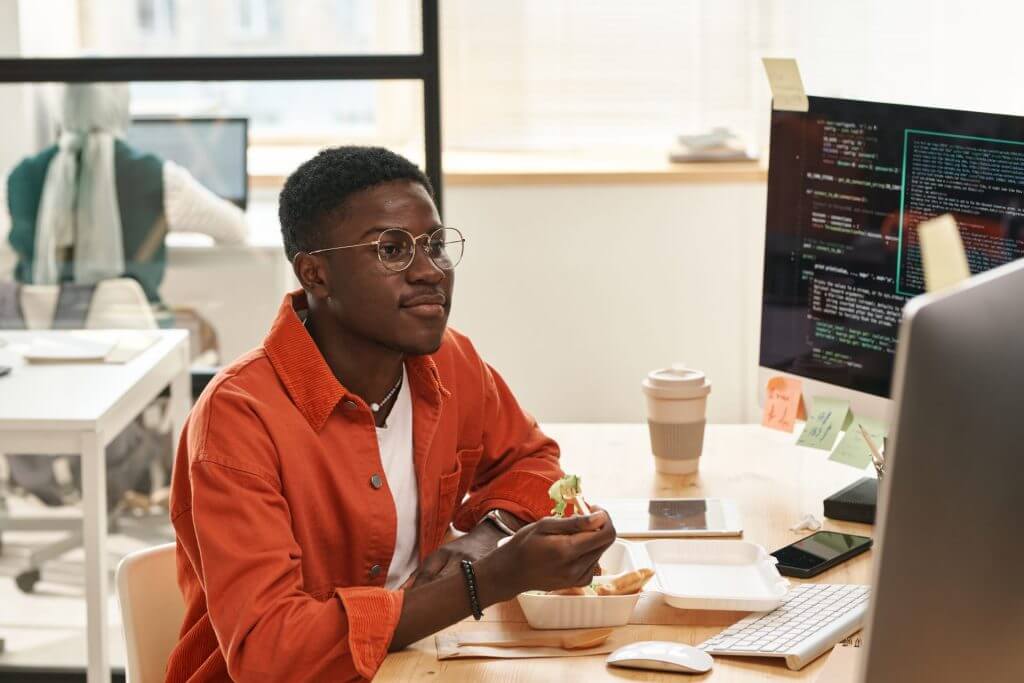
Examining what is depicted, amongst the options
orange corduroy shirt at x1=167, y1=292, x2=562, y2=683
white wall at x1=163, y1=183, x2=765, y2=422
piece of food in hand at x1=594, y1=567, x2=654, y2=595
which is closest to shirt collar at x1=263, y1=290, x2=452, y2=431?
orange corduroy shirt at x1=167, y1=292, x2=562, y2=683

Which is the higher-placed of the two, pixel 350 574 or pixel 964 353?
pixel 964 353

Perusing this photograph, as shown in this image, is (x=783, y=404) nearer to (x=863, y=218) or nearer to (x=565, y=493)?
(x=863, y=218)

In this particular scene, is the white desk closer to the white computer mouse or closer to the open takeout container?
the open takeout container

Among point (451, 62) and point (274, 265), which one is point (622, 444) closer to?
point (274, 265)

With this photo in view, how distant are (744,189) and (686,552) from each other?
2252 mm

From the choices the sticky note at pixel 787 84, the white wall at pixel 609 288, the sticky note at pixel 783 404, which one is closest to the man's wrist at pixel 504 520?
the sticky note at pixel 783 404

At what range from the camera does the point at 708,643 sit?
3.98 ft

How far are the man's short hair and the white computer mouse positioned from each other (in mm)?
543

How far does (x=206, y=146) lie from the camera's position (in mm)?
2842

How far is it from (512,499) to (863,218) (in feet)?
1.87

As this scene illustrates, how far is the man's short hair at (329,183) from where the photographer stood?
4.60 ft

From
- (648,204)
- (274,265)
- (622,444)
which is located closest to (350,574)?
(622,444)

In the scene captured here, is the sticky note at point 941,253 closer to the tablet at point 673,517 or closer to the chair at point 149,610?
the tablet at point 673,517

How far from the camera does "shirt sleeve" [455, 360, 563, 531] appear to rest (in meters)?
1.55
